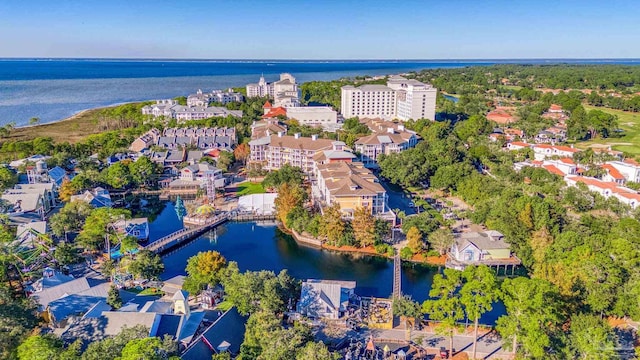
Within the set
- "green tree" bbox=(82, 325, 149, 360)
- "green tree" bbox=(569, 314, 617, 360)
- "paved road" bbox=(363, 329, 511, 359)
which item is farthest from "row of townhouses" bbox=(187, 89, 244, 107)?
"green tree" bbox=(569, 314, 617, 360)

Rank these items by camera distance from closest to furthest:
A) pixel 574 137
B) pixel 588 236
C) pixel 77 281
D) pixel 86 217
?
1. pixel 77 281
2. pixel 588 236
3. pixel 86 217
4. pixel 574 137

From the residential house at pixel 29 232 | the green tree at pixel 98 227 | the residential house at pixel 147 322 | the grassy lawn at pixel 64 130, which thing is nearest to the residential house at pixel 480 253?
the residential house at pixel 147 322

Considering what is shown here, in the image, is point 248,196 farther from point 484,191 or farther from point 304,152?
point 484,191

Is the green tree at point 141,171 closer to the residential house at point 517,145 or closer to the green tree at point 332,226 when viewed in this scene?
the green tree at point 332,226

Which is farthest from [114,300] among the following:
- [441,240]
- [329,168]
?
[329,168]

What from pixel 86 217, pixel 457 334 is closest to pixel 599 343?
pixel 457 334

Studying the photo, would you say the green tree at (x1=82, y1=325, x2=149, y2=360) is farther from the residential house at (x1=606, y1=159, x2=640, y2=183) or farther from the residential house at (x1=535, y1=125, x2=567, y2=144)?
the residential house at (x1=535, y1=125, x2=567, y2=144)

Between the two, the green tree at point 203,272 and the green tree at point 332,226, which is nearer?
the green tree at point 203,272
